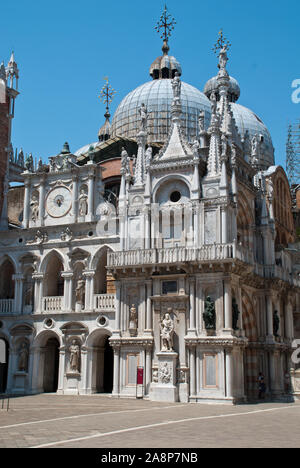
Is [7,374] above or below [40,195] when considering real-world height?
below

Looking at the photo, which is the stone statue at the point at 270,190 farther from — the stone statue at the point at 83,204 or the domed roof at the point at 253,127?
the domed roof at the point at 253,127

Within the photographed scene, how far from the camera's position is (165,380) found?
31.2 meters

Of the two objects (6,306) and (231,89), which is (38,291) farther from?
(231,89)

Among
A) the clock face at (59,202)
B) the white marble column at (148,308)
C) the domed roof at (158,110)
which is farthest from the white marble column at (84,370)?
the domed roof at (158,110)

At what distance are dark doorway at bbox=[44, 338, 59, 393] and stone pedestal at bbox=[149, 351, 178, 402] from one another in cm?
929

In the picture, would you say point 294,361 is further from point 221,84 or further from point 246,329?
point 221,84

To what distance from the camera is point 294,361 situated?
132 feet

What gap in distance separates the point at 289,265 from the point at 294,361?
7138mm

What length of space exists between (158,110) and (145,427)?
39.2m

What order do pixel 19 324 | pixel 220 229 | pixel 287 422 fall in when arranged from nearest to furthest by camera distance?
1. pixel 287 422
2. pixel 220 229
3. pixel 19 324

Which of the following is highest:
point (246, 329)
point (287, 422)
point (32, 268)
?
point (32, 268)

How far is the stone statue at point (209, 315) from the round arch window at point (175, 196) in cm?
656

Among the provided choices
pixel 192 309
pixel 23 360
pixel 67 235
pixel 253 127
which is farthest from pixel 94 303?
pixel 253 127
